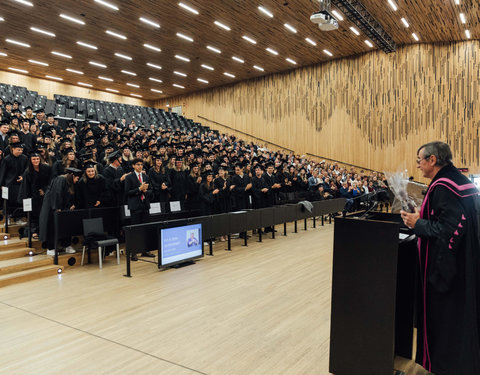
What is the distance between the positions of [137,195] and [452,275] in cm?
532

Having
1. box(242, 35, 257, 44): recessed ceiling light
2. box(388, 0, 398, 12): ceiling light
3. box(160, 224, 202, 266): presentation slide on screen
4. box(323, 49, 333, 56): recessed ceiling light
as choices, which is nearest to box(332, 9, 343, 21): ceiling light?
box(388, 0, 398, 12): ceiling light

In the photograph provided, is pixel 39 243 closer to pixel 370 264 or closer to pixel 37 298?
pixel 37 298

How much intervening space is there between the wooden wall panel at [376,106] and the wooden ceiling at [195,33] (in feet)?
2.67

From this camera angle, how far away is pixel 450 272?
2166mm

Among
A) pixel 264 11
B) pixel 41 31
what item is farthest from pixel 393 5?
pixel 41 31

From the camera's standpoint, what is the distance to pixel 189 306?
412cm

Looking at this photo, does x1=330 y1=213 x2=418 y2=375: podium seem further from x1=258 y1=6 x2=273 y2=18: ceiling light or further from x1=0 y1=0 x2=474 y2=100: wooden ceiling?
x1=258 y1=6 x2=273 y2=18: ceiling light

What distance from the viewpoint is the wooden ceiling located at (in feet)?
38.6

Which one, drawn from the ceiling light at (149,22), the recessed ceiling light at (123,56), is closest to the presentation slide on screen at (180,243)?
the ceiling light at (149,22)

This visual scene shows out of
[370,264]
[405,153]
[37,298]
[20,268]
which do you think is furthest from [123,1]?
[405,153]

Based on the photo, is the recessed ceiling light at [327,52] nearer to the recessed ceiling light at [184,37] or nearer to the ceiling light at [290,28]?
the ceiling light at [290,28]

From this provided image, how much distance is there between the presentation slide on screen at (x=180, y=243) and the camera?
5695 millimetres

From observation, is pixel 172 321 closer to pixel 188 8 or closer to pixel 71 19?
pixel 188 8

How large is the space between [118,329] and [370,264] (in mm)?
2501
